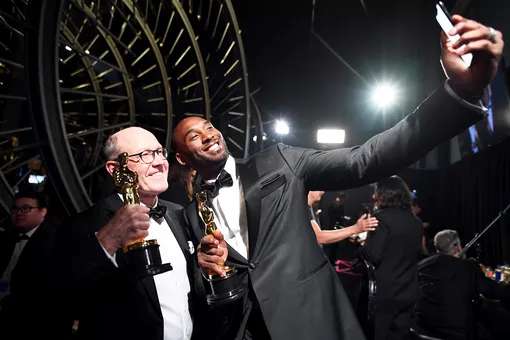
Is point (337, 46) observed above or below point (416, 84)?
above

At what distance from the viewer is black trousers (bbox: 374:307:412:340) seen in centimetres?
397

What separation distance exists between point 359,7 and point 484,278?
24.7 feet

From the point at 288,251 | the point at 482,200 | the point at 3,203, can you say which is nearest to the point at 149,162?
the point at 288,251

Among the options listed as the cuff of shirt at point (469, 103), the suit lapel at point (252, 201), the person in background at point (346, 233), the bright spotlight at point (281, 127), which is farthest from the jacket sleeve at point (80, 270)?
the bright spotlight at point (281, 127)

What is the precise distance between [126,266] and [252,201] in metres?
0.65

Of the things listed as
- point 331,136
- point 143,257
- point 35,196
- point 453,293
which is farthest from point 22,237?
point 331,136

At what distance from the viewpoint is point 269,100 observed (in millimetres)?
10148

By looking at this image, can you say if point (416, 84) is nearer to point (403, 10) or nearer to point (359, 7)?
point (403, 10)

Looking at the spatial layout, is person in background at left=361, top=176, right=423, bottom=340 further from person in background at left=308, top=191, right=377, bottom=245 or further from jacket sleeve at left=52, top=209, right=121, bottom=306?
jacket sleeve at left=52, top=209, right=121, bottom=306

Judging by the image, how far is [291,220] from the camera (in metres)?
1.95

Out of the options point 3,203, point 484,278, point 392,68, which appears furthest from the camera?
point 392,68

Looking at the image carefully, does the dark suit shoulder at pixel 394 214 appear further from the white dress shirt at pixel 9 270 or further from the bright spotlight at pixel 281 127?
the bright spotlight at pixel 281 127

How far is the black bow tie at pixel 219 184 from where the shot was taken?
2.05 meters

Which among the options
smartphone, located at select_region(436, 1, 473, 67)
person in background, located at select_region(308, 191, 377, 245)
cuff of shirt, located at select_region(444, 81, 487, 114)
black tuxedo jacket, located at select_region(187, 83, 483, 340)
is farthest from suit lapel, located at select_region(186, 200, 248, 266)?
person in background, located at select_region(308, 191, 377, 245)
